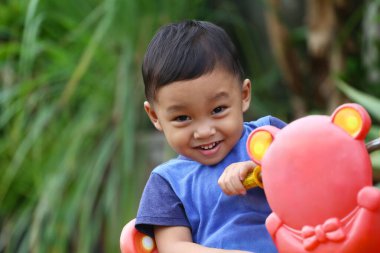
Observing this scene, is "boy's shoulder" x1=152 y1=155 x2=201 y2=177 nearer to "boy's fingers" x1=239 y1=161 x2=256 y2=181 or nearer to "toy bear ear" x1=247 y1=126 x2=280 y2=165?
"boy's fingers" x1=239 y1=161 x2=256 y2=181

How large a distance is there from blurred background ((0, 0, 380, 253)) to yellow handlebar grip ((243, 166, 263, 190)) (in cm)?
231

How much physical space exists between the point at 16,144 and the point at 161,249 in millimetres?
2545

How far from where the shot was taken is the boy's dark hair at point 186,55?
180 centimetres

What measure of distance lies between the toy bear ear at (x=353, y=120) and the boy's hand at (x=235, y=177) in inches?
9.9

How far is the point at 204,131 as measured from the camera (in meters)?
1.81

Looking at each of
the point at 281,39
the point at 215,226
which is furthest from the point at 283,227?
the point at 281,39

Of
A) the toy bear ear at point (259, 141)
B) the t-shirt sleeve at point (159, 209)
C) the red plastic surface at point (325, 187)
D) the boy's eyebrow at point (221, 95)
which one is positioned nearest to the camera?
the red plastic surface at point (325, 187)

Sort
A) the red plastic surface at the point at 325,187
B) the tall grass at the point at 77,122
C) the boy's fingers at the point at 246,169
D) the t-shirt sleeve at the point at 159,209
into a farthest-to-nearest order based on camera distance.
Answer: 1. the tall grass at the point at 77,122
2. the t-shirt sleeve at the point at 159,209
3. the boy's fingers at the point at 246,169
4. the red plastic surface at the point at 325,187

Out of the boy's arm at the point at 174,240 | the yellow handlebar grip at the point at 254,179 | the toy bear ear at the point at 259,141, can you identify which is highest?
the toy bear ear at the point at 259,141

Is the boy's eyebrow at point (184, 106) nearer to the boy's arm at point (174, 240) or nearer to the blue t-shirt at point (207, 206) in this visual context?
the blue t-shirt at point (207, 206)

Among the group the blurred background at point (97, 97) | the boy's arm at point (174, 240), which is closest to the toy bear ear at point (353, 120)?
the boy's arm at point (174, 240)

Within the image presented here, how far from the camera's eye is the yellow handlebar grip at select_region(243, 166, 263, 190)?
5.40 feet

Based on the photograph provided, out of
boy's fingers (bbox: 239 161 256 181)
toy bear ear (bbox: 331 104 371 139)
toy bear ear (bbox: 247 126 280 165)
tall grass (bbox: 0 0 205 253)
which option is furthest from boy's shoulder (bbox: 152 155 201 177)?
tall grass (bbox: 0 0 205 253)

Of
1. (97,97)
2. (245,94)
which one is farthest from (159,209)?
(97,97)
